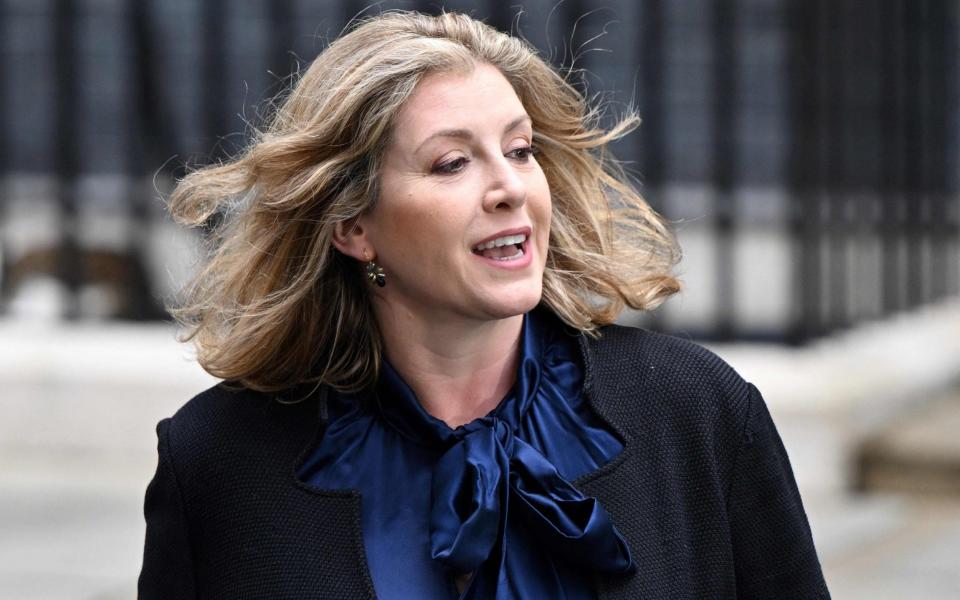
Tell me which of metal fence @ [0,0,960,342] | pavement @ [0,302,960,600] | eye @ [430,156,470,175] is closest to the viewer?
eye @ [430,156,470,175]

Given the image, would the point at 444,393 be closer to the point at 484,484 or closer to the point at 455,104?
the point at 484,484

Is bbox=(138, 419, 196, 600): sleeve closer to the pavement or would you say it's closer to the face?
the face

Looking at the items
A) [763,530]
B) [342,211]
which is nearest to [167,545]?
[342,211]

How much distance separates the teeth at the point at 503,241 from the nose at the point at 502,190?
0.05 metres

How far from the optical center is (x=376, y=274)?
2922 millimetres

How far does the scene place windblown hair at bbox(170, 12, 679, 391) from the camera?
9.20ft

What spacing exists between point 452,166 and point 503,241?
15 centimetres

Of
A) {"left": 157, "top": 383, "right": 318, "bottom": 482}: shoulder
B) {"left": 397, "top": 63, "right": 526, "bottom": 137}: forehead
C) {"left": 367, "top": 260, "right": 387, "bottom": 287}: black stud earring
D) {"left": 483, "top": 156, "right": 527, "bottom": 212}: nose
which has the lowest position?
{"left": 157, "top": 383, "right": 318, "bottom": 482}: shoulder

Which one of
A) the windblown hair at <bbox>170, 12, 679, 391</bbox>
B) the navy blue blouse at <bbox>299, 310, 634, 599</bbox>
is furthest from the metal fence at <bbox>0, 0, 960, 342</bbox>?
the navy blue blouse at <bbox>299, 310, 634, 599</bbox>

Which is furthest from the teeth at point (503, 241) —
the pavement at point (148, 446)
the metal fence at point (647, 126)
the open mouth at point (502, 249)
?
the metal fence at point (647, 126)

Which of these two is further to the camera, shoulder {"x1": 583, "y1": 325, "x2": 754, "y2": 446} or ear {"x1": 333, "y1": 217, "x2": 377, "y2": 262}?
ear {"x1": 333, "y1": 217, "x2": 377, "y2": 262}

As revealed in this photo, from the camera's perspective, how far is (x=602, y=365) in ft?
9.50

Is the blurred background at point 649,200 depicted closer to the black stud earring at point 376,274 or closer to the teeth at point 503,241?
the black stud earring at point 376,274

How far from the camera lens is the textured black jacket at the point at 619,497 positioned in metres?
2.72
